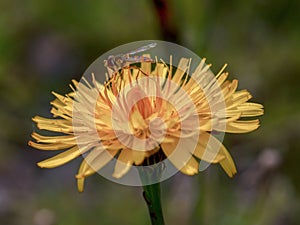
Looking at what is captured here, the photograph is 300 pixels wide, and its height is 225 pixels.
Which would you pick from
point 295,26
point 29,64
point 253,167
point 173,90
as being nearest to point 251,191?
point 253,167

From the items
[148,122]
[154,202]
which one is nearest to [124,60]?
[148,122]

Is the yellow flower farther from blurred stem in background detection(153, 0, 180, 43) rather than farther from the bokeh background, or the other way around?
blurred stem in background detection(153, 0, 180, 43)

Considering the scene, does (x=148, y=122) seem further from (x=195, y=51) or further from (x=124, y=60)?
(x=195, y=51)

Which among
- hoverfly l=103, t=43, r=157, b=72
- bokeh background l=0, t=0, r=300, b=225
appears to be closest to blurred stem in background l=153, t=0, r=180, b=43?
bokeh background l=0, t=0, r=300, b=225

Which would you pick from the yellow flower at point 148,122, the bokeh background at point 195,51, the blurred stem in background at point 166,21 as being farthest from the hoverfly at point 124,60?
the blurred stem in background at point 166,21

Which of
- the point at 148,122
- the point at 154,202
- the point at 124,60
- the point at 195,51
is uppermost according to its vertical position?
the point at 195,51

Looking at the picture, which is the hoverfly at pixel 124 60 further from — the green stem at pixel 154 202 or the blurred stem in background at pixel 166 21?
the blurred stem in background at pixel 166 21

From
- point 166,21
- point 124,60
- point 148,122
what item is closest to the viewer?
point 148,122
